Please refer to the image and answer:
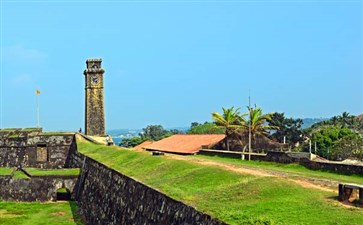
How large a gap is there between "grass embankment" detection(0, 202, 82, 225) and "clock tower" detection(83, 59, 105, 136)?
1544 cm

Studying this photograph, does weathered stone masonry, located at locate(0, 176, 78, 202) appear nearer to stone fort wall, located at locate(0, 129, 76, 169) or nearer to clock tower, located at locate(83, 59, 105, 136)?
stone fort wall, located at locate(0, 129, 76, 169)

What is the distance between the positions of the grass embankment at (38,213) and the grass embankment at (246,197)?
793cm

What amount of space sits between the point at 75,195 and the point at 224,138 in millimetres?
11765

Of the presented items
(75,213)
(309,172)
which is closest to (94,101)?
(75,213)

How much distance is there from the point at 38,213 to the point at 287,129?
4476cm

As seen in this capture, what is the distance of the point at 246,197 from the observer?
11.1 m

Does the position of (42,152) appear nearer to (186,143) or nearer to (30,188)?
(30,188)

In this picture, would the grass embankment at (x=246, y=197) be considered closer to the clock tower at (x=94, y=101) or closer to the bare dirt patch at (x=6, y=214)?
the bare dirt patch at (x=6, y=214)

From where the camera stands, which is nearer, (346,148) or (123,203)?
(123,203)

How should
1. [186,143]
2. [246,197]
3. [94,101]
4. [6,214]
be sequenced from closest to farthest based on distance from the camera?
[246,197] → [6,214] → [186,143] → [94,101]

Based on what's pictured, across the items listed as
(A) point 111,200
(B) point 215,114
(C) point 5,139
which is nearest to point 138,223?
(A) point 111,200

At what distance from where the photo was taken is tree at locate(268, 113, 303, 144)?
6417 cm

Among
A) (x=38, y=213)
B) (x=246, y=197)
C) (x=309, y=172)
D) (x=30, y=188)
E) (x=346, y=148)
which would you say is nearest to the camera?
(x=246, y=197)

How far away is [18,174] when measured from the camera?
32.0 metres
